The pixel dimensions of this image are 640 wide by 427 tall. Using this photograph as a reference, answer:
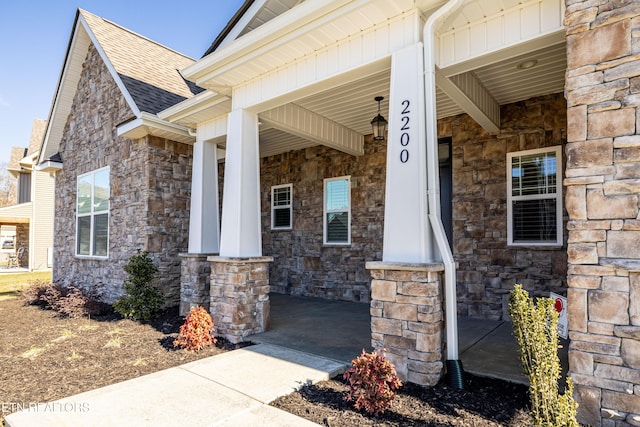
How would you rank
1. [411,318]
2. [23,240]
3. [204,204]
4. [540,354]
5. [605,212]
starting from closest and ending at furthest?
[540,354]
[605,212]
[411,318]
[204,204]
[23,240]

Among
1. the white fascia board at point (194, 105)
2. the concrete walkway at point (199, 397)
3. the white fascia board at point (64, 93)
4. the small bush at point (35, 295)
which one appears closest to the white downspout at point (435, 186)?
the concrete walkway at point (199, 397)

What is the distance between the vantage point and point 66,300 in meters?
7.10

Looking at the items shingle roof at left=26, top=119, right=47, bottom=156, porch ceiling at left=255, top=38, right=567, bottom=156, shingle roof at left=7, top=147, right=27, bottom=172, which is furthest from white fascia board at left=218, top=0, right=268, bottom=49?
shingle roof at left=7, top=147, right=27, bottom=172

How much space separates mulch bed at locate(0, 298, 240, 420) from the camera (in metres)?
3.65

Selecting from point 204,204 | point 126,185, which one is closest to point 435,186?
point 204,204

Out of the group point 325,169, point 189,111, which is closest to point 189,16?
point 189,111

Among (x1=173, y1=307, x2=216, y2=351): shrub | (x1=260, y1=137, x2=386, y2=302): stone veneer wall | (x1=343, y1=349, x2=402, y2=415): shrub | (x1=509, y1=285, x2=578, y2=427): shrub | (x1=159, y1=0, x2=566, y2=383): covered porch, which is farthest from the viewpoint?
(x1=260, y1=137, x2=386, y2=302): stone veneer wall

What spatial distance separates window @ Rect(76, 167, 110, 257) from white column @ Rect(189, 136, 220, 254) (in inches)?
116

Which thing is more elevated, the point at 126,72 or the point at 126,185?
the point at 126,72

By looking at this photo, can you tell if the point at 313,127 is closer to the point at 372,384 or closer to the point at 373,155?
the point at 373,155

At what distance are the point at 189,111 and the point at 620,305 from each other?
622cm

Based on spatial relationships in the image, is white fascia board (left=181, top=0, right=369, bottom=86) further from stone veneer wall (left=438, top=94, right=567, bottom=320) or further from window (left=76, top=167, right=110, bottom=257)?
window (left=76, top=167, right=110, bottom=257)

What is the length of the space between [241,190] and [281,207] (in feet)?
13.3

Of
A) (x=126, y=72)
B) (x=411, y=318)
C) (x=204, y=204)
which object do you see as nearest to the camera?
(x=411, y=318)
